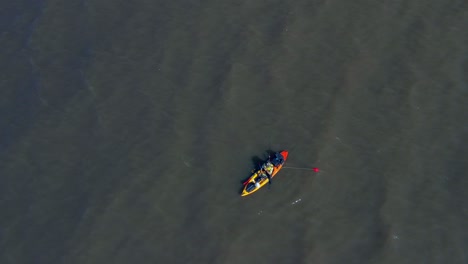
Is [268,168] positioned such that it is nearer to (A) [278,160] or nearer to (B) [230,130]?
(A) [278,160]

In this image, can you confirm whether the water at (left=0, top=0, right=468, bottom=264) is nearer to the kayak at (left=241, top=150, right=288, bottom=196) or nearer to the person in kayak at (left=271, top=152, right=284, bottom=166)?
the kayak at (left=241, top=150, right=288, bottom=196)

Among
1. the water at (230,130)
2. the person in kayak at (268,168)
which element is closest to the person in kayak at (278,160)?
the person in kayak at (268,168)

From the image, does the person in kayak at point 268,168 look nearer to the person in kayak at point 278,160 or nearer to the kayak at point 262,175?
the kayak at point 262,175

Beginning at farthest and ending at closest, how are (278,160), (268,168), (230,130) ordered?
(230,130) → (278,160) → (268,168)

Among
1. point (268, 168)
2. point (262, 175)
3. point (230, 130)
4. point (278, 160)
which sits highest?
point (230, 130)

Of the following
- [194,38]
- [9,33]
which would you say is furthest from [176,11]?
[9,33]

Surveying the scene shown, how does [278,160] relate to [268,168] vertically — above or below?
below

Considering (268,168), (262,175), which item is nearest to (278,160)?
(268,168)
